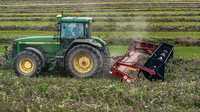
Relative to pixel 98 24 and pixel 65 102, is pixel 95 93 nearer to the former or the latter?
pixel 65 102

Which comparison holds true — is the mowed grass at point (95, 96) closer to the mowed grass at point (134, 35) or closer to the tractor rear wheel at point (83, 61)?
the tractor rear wheel at point (83, 61)

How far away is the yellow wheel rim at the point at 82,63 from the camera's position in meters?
19.2

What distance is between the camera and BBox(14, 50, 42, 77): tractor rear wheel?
19550 millimetres

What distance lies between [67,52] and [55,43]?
846mm

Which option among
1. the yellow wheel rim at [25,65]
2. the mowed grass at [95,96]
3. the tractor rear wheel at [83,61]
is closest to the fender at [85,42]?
the tractor rear wheel at [83,61]

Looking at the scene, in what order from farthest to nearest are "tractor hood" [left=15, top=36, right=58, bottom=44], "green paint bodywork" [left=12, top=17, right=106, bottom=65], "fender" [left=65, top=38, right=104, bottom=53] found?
"tractor hood" [left=15, top=36, right=58, bottom=44]
"green paint bodywork" [left=12, top=17, right=106, bottom=65]
"fender" [left=65, top=38, right=104, bottom=53]

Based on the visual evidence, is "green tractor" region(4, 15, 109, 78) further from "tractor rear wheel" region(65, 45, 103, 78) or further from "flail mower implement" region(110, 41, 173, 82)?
"flail mower implement" region(110, 41, 173, 82)

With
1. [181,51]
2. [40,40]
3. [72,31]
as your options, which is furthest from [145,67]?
[181,51]

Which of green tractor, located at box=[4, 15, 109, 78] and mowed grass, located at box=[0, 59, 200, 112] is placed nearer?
mowed grass, located at box=[0, 59, 200, 112]

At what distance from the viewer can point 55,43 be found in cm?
1992

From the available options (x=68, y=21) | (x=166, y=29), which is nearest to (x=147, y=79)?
(x=68, y=21)

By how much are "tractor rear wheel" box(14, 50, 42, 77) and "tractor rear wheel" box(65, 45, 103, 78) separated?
3.69 feet

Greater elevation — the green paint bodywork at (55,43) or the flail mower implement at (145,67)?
the green paint bodywork at (55,43)

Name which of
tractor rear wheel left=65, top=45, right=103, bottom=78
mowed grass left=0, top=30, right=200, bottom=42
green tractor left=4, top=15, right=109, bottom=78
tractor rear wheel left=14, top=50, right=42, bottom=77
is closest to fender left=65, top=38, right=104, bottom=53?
green tractor left=4, top=15, right=109, bottom=78
